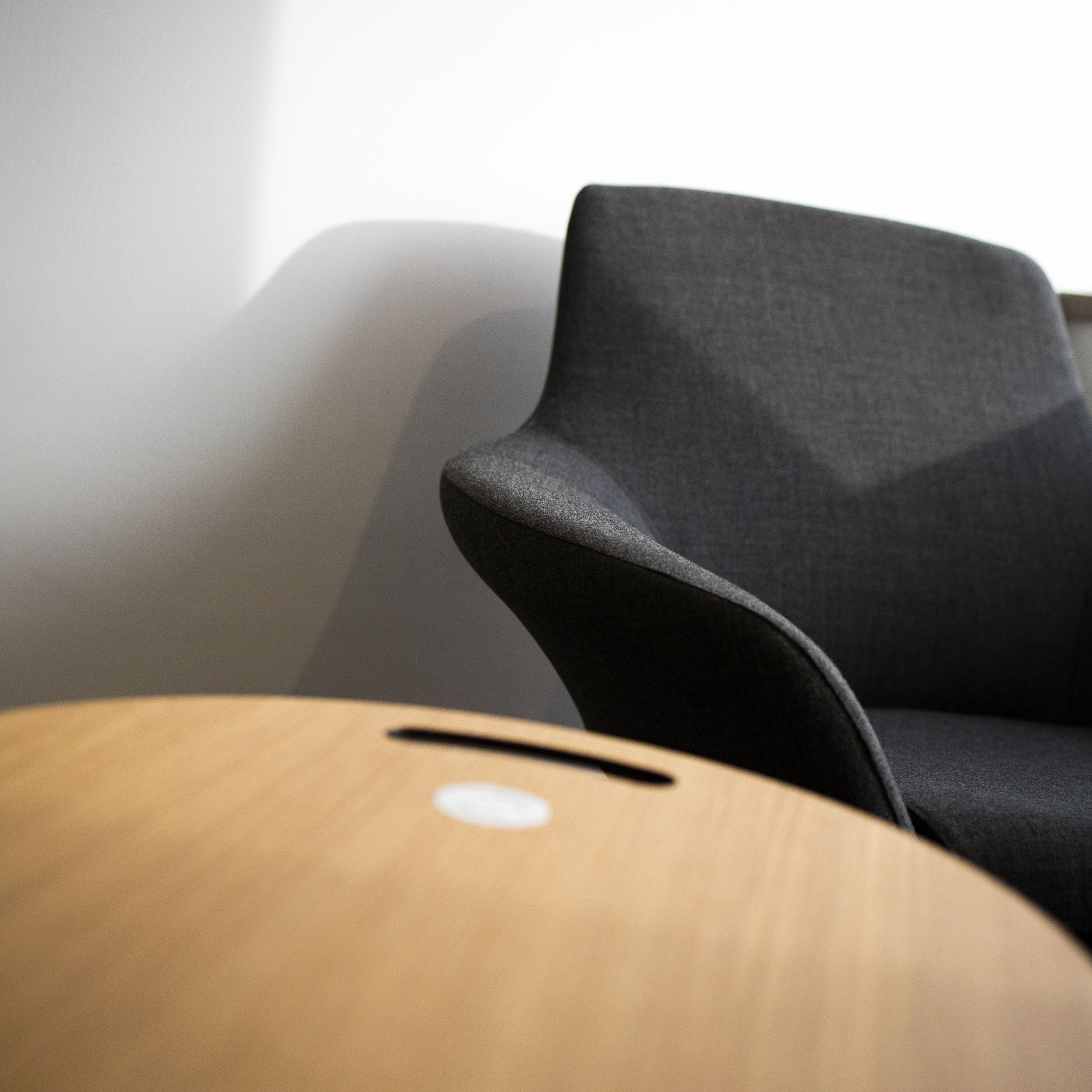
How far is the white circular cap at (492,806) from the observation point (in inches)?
17.1

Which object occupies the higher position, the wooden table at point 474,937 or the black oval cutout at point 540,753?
the wooden table at point 474,937

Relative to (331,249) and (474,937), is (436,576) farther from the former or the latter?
(474,937)

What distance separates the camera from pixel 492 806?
0.45 metres

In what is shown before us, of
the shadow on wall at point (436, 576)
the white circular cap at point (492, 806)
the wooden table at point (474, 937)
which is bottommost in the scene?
the shadow on wall at point (436, 576)

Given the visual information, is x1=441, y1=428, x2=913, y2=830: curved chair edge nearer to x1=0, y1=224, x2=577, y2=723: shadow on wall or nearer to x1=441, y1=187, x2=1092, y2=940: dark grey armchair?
x1=441, y1=187, x2=1092, y2=940: dark grey armchair

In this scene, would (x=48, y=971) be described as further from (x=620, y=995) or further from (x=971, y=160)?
(x=971, y=160)

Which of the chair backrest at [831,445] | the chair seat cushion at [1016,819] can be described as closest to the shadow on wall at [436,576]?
the chair backrest at [831,445]

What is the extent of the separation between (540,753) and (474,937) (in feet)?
0.63

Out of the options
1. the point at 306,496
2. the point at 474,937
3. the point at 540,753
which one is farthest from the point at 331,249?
the point at 474,937

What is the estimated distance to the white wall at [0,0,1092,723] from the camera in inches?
51.2

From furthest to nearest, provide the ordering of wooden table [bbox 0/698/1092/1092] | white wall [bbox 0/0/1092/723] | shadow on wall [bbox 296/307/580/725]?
shadow on wall [bbox 296/307/580/725]
white wall [bbox 0/0/1092/723]
wooden table [bbox 0/698/1092/1092]

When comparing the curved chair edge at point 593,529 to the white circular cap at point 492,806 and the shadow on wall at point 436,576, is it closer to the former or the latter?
the white circular cap at point 492,806

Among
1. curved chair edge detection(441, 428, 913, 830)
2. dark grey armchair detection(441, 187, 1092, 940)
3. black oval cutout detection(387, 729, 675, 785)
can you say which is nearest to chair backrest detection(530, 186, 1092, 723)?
dark grey armchair detection(441, 187, 1092, 940)

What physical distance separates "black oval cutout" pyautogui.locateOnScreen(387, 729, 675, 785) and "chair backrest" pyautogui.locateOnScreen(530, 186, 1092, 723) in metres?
0.62
